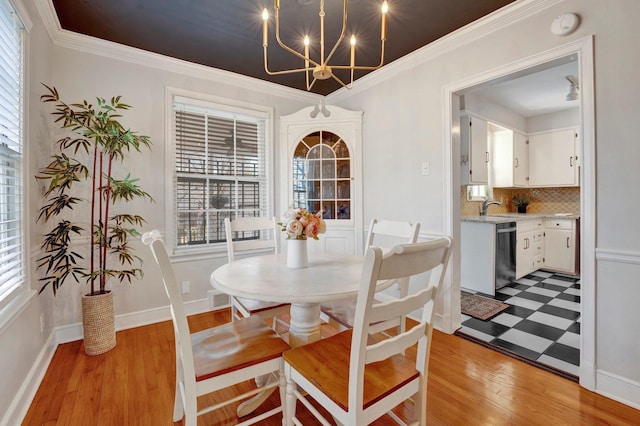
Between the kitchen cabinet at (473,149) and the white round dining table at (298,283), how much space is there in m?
2.63

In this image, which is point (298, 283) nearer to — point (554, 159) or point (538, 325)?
point (538, 325)

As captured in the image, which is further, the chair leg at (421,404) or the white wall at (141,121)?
the white wall at (141,121)

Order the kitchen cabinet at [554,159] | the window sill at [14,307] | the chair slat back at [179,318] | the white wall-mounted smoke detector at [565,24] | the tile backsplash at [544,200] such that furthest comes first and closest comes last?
the tile backsplash at [544,200] → the kitchen cabinet at [554,159] → the white wall-mounted smoke detector at [565,24] → the window sill at [14,307] → the chair slat back at [179,318]

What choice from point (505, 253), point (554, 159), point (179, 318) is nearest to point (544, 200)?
point (554, 159)

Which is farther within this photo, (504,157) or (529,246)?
(504,157)

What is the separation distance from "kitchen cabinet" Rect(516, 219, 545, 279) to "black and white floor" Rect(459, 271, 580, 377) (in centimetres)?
34

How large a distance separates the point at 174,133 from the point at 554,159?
5.46m

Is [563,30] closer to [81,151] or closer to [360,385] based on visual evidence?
[360,385]

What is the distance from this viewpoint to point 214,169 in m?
3.24

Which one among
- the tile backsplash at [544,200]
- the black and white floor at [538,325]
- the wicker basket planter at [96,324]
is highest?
the tile backsplash at [544,200]

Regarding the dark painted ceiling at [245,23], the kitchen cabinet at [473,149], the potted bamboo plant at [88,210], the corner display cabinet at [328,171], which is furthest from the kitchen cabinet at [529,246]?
the potted bamboo plant at [88,210]

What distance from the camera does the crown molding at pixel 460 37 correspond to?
2064mm

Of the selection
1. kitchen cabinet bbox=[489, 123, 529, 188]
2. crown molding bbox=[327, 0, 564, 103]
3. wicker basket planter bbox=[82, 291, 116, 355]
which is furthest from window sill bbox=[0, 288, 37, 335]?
kitchen cabinet bbox=[489, 123, 529, 188]

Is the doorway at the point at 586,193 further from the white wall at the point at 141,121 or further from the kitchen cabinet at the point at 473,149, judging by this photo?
the white wall at the point at 141,121
